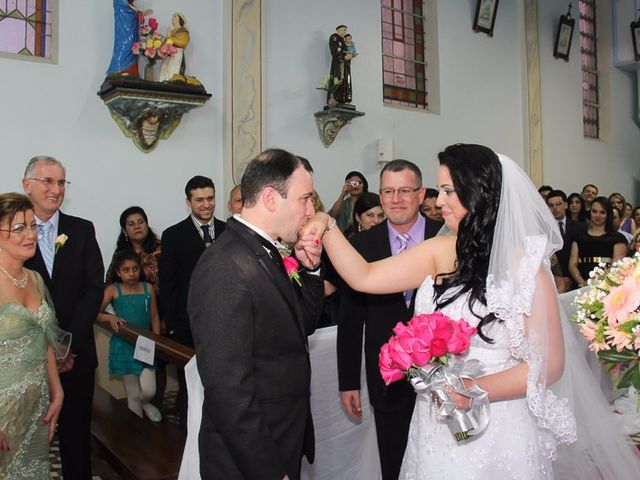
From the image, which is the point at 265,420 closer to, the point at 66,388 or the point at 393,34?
the point at 66,388

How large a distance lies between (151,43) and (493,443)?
4.96m

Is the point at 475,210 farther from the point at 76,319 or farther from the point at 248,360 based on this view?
the point at 76,319

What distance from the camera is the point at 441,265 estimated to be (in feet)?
7.94

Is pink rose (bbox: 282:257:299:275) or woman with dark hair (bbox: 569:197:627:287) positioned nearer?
pink rose (bbox: 282:257:299:275)

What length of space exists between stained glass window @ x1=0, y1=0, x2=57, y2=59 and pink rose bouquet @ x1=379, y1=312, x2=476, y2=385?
5008 millimetres

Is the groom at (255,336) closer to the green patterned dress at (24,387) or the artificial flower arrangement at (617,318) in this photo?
the artificial flower arrangement at (617,318)

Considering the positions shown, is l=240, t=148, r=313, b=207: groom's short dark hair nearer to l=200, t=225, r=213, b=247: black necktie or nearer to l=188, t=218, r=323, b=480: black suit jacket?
l=188, t=218, r=323, b=480: black suit jacket

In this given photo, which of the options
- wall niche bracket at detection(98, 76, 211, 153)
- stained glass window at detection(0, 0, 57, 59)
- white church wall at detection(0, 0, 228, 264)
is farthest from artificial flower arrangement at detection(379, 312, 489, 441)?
stained glass window at detection(0, 0, 57, 59)

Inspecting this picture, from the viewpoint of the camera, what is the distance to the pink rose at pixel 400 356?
197 centimetres

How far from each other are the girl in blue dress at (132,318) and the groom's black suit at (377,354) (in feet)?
7.48

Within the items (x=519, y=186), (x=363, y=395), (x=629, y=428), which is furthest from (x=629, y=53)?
(x=519, y=186)

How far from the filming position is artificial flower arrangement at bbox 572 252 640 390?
1.68m

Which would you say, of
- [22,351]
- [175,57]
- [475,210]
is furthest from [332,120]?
[475,210]

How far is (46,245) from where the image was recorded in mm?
3598
